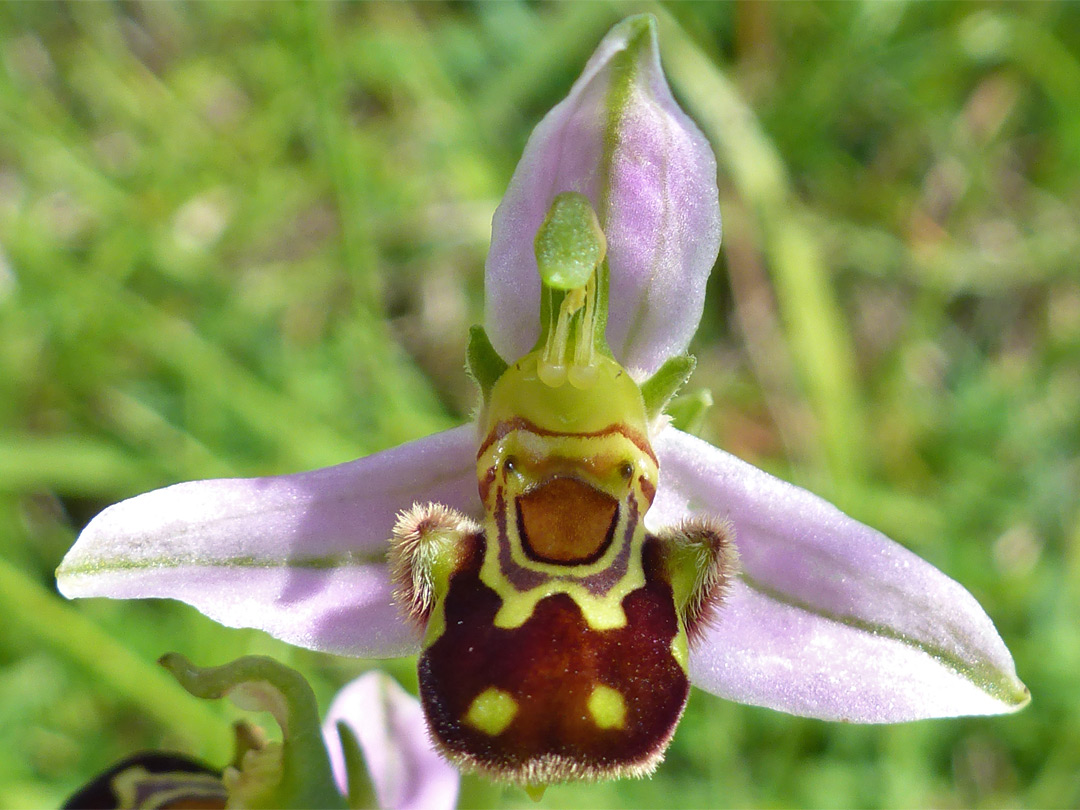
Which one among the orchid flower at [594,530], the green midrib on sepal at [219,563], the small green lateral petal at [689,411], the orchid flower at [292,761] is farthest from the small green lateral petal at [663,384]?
the orchid flower at [292,761]

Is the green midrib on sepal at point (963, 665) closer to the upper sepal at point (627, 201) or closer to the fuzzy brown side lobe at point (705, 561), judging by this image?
the fuzzy brown side lobe at point (705, 561)

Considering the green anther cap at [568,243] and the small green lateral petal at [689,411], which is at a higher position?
the green anther cap at [568,243]

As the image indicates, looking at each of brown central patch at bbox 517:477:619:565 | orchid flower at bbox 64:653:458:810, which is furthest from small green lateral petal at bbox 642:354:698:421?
orchid flower at bbox 64:653:458:810

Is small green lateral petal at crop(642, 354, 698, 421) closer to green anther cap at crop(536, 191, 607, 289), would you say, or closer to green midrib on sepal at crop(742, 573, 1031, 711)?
green anther cap at crop(536, 191, 607, 289)

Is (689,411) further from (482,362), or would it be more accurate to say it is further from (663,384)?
(482,362)

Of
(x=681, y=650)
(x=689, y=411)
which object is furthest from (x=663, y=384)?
(x=681, y=650)

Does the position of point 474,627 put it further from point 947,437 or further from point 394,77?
point 394,77
